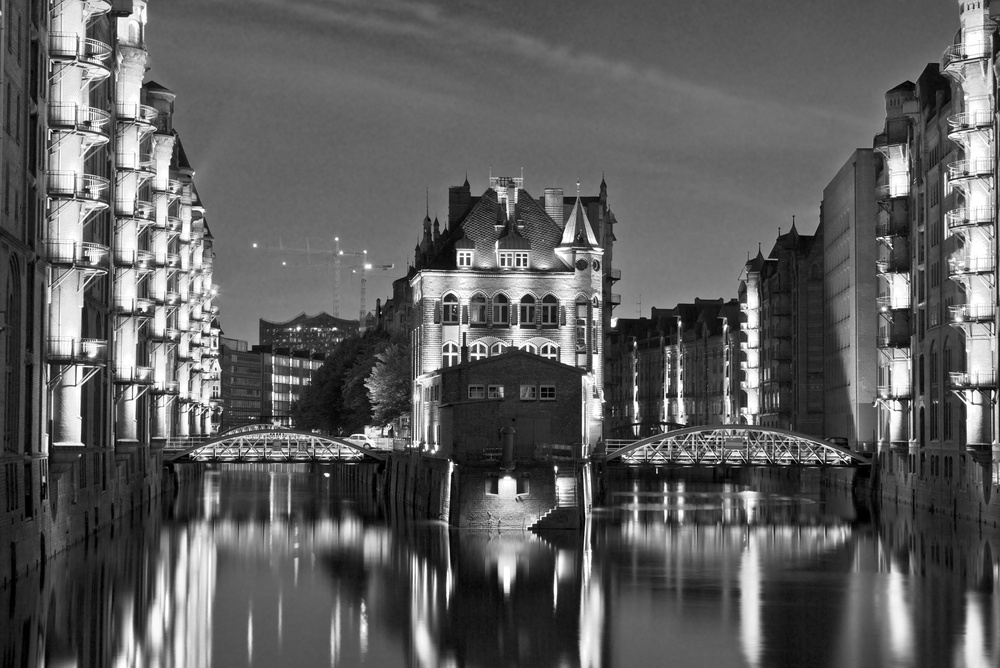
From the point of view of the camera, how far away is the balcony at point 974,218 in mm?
69250

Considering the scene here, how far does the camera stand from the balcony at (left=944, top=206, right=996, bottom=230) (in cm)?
6925

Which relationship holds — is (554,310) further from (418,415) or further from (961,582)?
(961,582)

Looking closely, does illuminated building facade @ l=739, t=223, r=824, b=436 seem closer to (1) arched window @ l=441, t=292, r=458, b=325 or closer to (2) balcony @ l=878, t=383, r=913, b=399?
(2) balcony @ l=878, t=383, r=913, b=399

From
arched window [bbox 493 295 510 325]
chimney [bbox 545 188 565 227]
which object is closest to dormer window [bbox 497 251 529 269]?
arched window [bbox 493 295 510 325]

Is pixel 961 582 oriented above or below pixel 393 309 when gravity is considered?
below

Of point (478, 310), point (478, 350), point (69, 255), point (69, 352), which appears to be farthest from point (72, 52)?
point (478, 350)

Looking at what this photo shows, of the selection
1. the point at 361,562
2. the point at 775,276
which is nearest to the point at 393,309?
the point at 775,276

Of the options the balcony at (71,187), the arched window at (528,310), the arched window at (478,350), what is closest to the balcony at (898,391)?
the arched window at (528,310)

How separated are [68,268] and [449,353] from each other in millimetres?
46597

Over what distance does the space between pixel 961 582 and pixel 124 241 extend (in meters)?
39.8

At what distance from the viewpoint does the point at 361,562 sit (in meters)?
59.4

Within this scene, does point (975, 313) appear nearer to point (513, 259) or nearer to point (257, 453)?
point (513, 259)

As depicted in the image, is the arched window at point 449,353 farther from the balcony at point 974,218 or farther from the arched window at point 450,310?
the balcony at point 974,218

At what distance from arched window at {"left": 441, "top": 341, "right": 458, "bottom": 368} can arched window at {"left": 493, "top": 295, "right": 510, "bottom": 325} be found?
314cm
